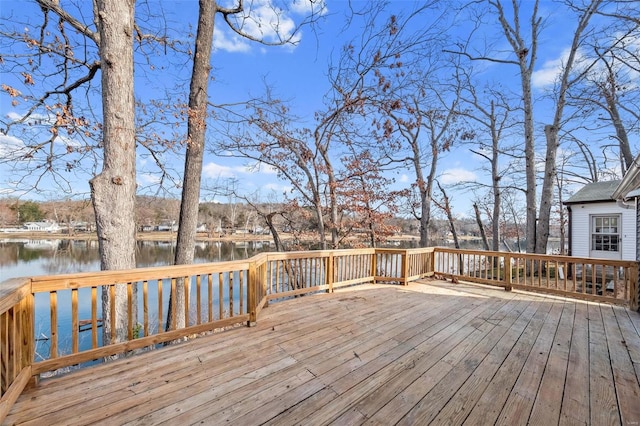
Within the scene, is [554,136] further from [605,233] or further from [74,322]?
[74,322]

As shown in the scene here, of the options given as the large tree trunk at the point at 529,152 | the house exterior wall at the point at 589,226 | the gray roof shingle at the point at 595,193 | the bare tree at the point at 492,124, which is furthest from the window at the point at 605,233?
the large tree trunk at the point at 529,152

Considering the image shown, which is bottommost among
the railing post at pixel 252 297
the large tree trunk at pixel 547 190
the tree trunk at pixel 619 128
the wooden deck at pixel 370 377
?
the wooden deck at pixel 370 377

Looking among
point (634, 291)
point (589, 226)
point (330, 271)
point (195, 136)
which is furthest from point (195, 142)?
point (589, 226)

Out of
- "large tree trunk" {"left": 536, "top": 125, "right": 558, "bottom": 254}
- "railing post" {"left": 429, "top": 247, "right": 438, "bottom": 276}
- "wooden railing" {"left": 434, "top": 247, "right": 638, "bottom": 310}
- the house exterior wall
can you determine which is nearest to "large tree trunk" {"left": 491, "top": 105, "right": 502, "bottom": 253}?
the house exterior wall

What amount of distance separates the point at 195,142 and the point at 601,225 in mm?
13053

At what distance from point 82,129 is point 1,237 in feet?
106

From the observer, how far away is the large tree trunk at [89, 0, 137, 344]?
3.34 m

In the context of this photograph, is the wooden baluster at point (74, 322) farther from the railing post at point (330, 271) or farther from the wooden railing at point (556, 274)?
the wooden railing at point (556, 274)

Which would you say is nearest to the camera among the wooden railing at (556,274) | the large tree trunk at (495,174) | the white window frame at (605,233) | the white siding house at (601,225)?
the wooden railing at (556,274)

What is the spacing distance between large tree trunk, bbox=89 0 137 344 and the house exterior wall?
522 inches

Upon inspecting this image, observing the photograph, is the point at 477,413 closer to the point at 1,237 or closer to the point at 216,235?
the point at 216,235

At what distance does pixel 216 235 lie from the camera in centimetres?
2895

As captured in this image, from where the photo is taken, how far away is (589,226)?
9.67 meters

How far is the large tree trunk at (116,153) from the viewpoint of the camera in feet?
11.0
